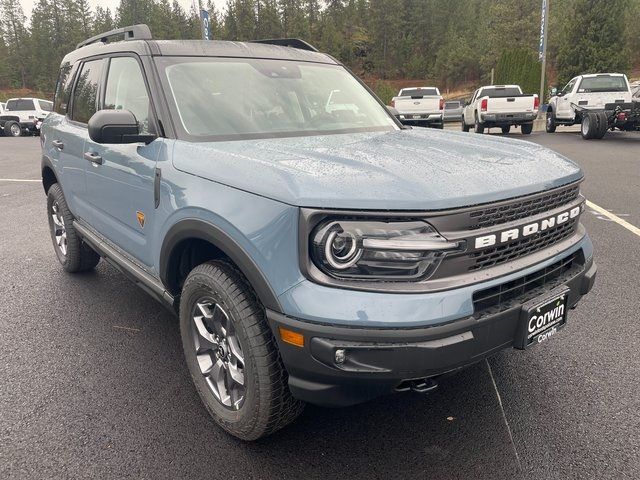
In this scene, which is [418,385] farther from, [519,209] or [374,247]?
[519,209]

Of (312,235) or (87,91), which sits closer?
(312,235)

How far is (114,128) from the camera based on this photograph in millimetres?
2674

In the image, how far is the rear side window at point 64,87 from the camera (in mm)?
4391

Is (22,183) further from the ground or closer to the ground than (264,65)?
closer to the ground

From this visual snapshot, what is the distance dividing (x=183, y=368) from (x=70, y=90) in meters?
2.64

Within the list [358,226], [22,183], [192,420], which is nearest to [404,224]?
[358,226]

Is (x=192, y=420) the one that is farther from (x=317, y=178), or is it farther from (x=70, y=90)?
(x=70, y=90)

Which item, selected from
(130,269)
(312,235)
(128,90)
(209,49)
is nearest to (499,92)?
(209,49)

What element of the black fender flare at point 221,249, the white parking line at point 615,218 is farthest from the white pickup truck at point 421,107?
the black fender flare at point 221,249

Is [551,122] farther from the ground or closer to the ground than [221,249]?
closer to the ground

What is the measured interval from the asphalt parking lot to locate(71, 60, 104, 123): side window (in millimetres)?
1465

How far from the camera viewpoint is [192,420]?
263 centimetres

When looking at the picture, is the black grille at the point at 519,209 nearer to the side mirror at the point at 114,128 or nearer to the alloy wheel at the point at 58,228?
the side mirror at the point at 114,128

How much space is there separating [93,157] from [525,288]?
2743 mm
